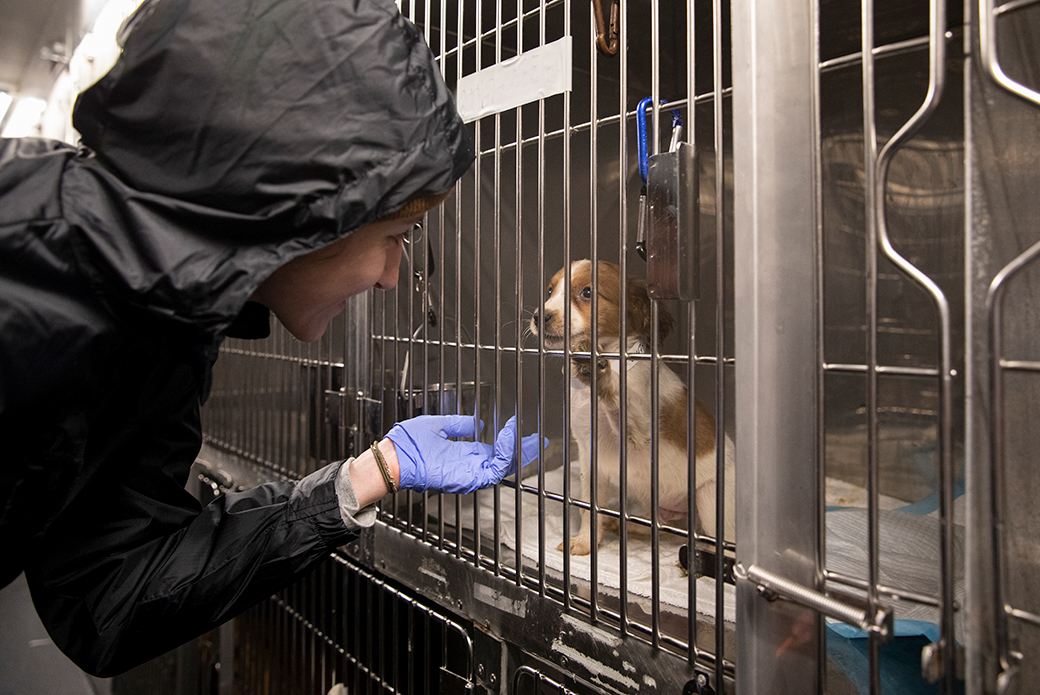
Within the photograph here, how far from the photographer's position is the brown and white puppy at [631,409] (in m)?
1.40

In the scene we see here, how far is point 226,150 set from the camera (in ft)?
2.03

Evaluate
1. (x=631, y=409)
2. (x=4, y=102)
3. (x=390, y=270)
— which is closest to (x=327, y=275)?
(x=390, y=270)

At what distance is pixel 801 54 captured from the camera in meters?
0.67

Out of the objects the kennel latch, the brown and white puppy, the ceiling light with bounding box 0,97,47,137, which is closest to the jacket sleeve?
the kennel latch

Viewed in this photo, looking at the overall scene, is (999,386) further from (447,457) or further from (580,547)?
(580,547)

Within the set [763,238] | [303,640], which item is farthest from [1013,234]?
[303,640]

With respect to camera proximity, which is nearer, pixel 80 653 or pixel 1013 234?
pixel 1013 234

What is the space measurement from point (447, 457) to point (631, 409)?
2.23 ft

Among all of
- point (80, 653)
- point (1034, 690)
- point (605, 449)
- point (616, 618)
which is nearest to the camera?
point (1034, 690)

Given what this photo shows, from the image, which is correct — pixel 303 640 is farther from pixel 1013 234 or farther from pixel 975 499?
pixel 1013 234

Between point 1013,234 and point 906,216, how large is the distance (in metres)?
0.98

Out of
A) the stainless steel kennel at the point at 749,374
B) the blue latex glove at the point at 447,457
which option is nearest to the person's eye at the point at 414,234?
the stainless steel kennel at the point at 749,374

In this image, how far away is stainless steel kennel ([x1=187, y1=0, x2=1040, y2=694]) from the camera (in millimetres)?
555

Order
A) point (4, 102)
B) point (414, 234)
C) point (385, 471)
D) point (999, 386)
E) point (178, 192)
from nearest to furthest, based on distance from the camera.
Answer: point (999, 386) → point (178, 192) → point (385, 471) → point (414, 234) → point (4, 102)
